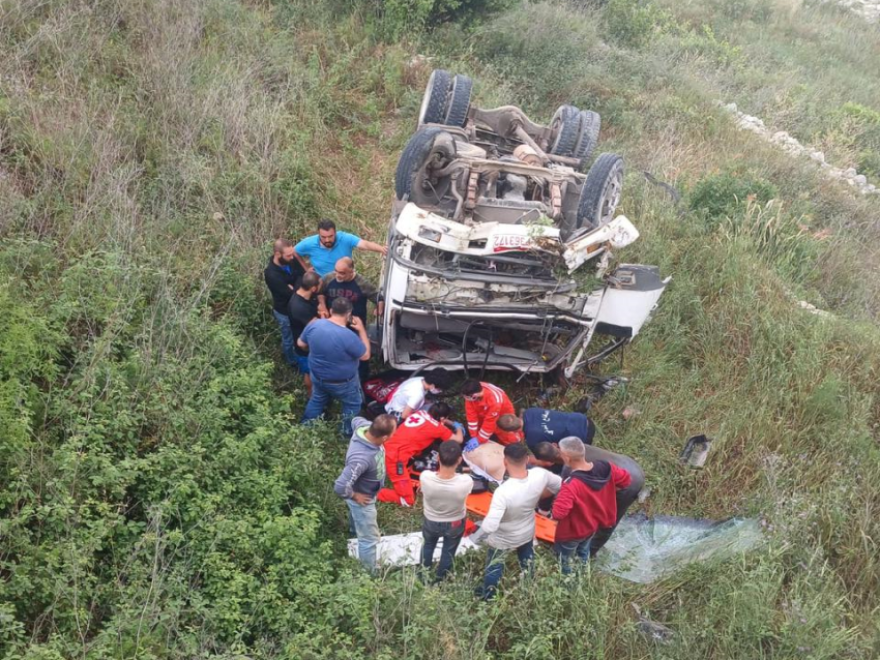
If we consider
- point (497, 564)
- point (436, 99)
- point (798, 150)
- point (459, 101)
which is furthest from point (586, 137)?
point (798, 150)

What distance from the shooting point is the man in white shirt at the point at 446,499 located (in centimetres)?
385

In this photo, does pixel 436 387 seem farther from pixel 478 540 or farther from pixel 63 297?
pixel 63 297

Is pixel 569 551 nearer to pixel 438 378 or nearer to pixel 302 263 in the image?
pixel 438 378

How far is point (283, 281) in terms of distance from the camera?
5.52 m

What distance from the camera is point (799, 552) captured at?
14.8 ft

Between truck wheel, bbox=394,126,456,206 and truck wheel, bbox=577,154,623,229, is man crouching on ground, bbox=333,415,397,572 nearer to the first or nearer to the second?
truck wheel, bbox=394,126,456,206

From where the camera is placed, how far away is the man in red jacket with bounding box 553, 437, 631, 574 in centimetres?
402

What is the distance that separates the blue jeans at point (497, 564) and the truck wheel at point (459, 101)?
14.7 ft

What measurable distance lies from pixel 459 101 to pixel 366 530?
452 centimetres

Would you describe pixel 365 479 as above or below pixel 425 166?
below

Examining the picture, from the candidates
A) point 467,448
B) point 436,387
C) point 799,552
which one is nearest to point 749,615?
point 799,552

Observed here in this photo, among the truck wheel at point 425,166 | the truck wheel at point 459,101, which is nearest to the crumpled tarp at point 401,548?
the truck wheel at point 425,166

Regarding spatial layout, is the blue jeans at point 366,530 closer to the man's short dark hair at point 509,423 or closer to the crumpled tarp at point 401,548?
the crumpled tarp at point 401,548

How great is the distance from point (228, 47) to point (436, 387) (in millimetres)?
5343
